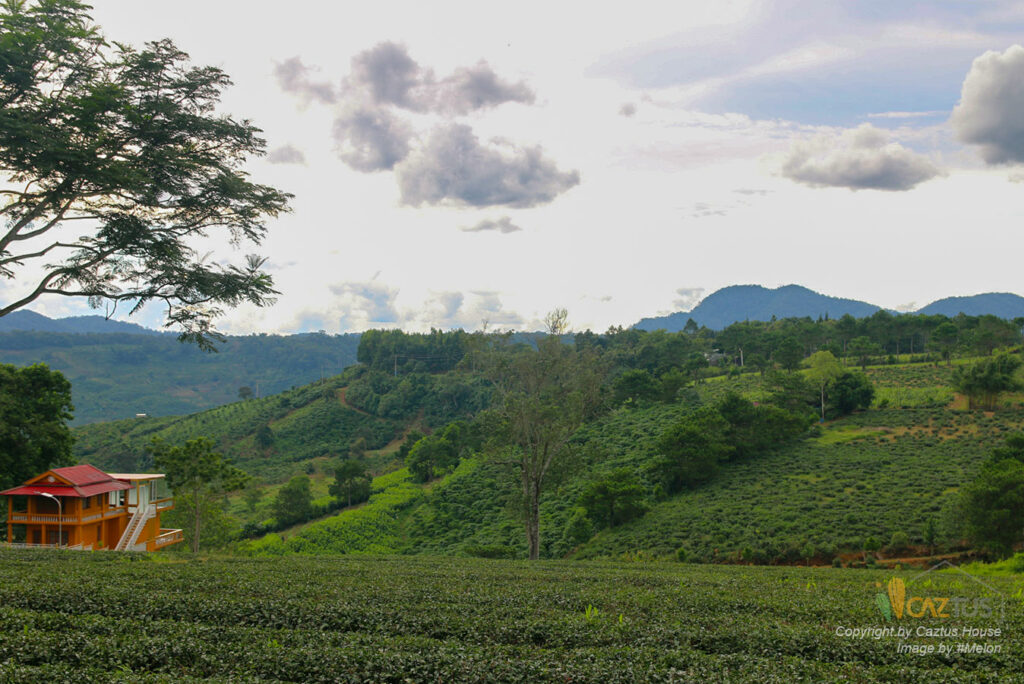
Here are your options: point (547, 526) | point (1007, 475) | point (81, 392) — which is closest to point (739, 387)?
point (547, 526)

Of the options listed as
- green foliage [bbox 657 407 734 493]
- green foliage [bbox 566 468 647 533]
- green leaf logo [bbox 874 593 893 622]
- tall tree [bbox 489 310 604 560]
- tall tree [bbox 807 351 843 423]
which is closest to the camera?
green leaf logo [bbox 874 593 893 622]

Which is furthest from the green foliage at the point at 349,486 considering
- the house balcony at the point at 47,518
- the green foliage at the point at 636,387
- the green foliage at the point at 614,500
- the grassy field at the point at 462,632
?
the grassy field at the point at 462,632

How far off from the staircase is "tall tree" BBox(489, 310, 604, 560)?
1968cm

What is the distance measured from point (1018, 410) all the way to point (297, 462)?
82518mm

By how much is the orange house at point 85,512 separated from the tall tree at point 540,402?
1983cm

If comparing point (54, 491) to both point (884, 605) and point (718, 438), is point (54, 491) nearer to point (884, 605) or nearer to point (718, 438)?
point (884, 605)

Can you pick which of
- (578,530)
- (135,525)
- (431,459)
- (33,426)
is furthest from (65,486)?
(431,459)

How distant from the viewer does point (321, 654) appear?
7.13m

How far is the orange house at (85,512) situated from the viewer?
25891 mm

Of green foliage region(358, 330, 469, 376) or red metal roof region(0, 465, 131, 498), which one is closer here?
red metal roof region(0, 465, 131, 498)

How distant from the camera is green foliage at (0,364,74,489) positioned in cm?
2766

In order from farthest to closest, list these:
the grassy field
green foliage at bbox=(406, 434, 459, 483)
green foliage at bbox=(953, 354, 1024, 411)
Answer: green foliage at bbox=(406, 434, 459, 483) < green foliage at bbox=(953, 354, 1024, 411) < the grassy field

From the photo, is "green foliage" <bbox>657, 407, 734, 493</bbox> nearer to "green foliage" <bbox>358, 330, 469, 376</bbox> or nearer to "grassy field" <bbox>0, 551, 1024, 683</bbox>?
"grassy field" <bbox>0, 551, 1024, 683</bbox>

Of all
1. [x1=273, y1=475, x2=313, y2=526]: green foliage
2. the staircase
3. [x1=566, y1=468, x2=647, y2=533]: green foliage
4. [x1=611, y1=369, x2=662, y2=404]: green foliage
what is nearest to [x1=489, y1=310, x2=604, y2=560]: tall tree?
[x1=566, y1=468, x2=647, y2=533]: green foliage
